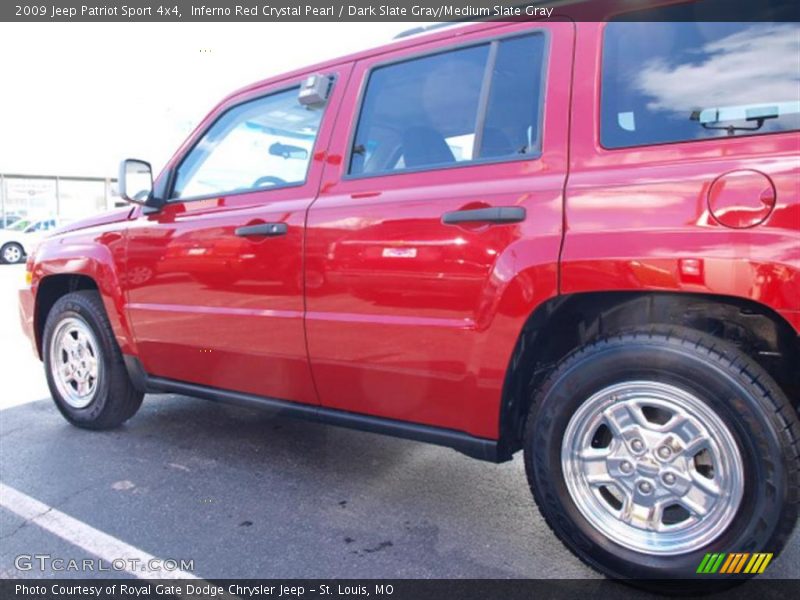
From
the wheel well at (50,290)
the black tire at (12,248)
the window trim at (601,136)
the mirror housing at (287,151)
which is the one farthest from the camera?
the black tire at (12,248)

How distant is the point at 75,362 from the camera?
384cm

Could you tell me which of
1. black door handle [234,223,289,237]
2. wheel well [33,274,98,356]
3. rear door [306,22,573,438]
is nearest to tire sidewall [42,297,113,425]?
wheel well [33,274,98,356]

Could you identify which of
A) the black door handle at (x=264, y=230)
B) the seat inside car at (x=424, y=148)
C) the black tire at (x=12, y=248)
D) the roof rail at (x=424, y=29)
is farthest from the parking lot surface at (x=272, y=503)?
the black tire at (x=12, y=248)

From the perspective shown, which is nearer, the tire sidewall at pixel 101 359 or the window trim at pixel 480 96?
the window trim at pixel 480 96

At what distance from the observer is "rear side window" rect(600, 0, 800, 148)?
1848 millimetres

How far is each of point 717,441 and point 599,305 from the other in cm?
57

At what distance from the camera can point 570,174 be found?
2096 millimetres

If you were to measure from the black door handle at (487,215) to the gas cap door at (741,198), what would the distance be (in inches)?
23.7

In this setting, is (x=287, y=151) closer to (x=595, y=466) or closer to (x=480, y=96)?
(x=480, y=96)

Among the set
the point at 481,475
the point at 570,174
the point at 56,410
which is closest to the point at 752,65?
the point at 570,174

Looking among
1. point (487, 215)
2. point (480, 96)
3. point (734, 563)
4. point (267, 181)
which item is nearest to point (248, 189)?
point (267, 181)

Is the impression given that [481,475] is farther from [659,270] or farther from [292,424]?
[659,270]

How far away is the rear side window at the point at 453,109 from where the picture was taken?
7.50 ft

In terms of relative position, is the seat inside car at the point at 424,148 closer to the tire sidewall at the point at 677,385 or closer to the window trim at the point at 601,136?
the window trim at the point at 601,136
